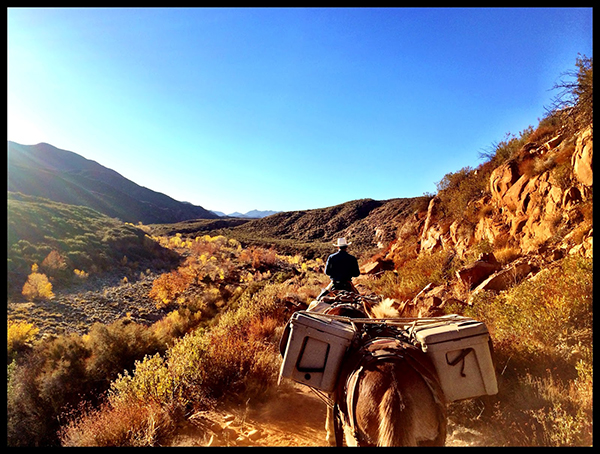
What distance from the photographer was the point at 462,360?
7.39 feet

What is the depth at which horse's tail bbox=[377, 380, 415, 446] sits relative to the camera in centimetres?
180

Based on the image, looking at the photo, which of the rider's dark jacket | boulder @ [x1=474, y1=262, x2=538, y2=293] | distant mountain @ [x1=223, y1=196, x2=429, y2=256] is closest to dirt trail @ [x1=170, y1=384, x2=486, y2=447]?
the rider's dark jacket

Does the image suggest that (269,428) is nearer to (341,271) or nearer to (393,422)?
(393,422)

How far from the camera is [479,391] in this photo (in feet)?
7.30

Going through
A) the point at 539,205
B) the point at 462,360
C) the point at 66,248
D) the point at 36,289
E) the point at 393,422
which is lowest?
the point at 36,289

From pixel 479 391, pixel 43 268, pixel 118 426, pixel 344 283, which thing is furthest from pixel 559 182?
pixel 43 268

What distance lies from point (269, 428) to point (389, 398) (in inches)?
106

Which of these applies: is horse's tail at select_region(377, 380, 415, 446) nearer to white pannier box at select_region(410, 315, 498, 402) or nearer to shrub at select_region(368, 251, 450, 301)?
white pannier box at select_region(410, 315, 498, 402)

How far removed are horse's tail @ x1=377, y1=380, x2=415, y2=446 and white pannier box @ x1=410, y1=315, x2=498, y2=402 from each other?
0.58 metres

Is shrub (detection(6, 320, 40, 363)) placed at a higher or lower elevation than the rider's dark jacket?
lower

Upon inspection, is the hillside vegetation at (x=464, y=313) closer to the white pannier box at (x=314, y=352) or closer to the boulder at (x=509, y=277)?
the boulder at (x=509, y=277)

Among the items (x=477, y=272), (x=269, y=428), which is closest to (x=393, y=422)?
(x=269, y=428)
